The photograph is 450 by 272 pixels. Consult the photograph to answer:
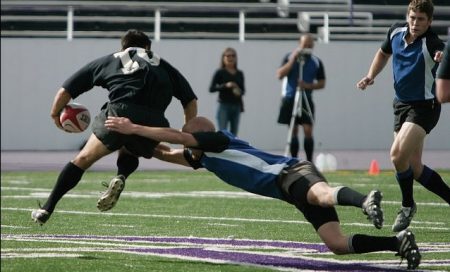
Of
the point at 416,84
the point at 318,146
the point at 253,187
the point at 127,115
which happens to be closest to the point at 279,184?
the point at 253,187

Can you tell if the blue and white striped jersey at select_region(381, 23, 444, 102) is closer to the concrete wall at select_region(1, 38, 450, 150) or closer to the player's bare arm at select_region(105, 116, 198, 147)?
the player's bare arm at select_region(105, 116, 198, 147)

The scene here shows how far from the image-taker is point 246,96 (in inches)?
1035

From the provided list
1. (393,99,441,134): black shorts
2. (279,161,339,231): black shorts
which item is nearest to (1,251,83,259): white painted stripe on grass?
(279,161,339,231): black shorts

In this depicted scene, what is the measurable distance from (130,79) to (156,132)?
1.79 metres

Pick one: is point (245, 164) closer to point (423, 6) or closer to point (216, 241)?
point (216, 241)

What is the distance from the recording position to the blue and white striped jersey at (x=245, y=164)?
7930 millimetres

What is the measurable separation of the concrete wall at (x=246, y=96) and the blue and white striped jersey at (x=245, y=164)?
17.7 m

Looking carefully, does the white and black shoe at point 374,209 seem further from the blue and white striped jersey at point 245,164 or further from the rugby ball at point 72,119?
the rugby ball at point 72,119

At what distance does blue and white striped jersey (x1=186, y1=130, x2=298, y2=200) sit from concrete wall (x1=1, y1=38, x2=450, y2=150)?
17.7 metres

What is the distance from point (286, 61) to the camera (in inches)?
734

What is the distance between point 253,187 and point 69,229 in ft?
9.04

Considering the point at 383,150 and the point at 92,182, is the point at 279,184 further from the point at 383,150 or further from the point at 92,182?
the point at 383,150

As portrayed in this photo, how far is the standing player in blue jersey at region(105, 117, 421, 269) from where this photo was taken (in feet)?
25.1

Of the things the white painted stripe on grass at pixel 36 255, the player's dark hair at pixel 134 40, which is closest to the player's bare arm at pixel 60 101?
the player's dark hair at pixel 134 40
